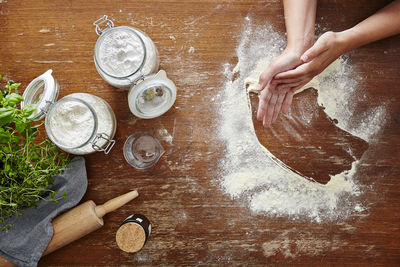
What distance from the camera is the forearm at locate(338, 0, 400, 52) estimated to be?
89 cm

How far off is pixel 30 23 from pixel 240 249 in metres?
1.06

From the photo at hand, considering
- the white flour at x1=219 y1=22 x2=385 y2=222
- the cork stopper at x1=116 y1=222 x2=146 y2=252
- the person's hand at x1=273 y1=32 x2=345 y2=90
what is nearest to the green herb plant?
the cork stopper at x1=116 y1=222 x2=146 y2=252

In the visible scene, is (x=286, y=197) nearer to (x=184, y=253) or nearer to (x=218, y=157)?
(x=218, y=157)

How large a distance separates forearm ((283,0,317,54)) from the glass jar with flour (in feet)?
2.10

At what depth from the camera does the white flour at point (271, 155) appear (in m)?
0.98

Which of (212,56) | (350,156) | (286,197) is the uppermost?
(212,56)

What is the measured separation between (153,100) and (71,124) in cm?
25

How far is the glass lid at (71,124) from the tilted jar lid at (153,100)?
0.13 m

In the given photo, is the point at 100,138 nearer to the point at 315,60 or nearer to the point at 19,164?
the point at 19,164

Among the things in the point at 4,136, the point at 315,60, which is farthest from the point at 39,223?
the point at 315,60

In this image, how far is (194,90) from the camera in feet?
3.21

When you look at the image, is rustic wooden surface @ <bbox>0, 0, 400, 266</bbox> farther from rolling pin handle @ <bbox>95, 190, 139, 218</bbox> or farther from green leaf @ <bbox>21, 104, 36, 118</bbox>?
green leaf @ <bbox>21, 104, 36, 118</bbox>

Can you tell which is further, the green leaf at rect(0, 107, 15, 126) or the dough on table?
the dough on table

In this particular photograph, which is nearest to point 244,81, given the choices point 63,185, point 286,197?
point 286,197
